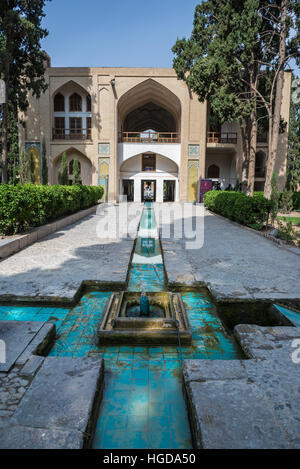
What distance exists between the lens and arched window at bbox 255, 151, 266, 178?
21125 mm

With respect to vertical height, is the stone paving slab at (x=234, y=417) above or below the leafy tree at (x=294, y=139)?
below

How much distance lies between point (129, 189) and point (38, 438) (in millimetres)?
21879

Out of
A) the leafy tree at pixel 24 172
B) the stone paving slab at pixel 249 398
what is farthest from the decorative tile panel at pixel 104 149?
the stone paving slab at pixel 249 398

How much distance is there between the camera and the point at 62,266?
4695 millimetres

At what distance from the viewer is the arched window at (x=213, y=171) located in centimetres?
2211

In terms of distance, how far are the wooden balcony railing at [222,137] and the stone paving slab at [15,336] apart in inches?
781

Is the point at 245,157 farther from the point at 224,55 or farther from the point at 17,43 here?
the point at 17,43

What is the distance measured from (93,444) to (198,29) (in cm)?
1567

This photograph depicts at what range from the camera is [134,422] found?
1.79 metres

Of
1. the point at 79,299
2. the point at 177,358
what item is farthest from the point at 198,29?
the point at 177,358

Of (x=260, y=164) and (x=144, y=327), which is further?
(x=260, y=164)

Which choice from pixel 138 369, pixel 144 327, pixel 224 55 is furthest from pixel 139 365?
pixel 224 55

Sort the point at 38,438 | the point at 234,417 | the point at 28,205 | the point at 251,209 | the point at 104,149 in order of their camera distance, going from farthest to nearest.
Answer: the point at 104,149
the point at 251,209
the point at 28,205
the point at 234,417
the point at 38,438

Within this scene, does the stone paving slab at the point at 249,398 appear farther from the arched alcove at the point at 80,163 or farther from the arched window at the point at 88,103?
the arched window at the point at 88,103
